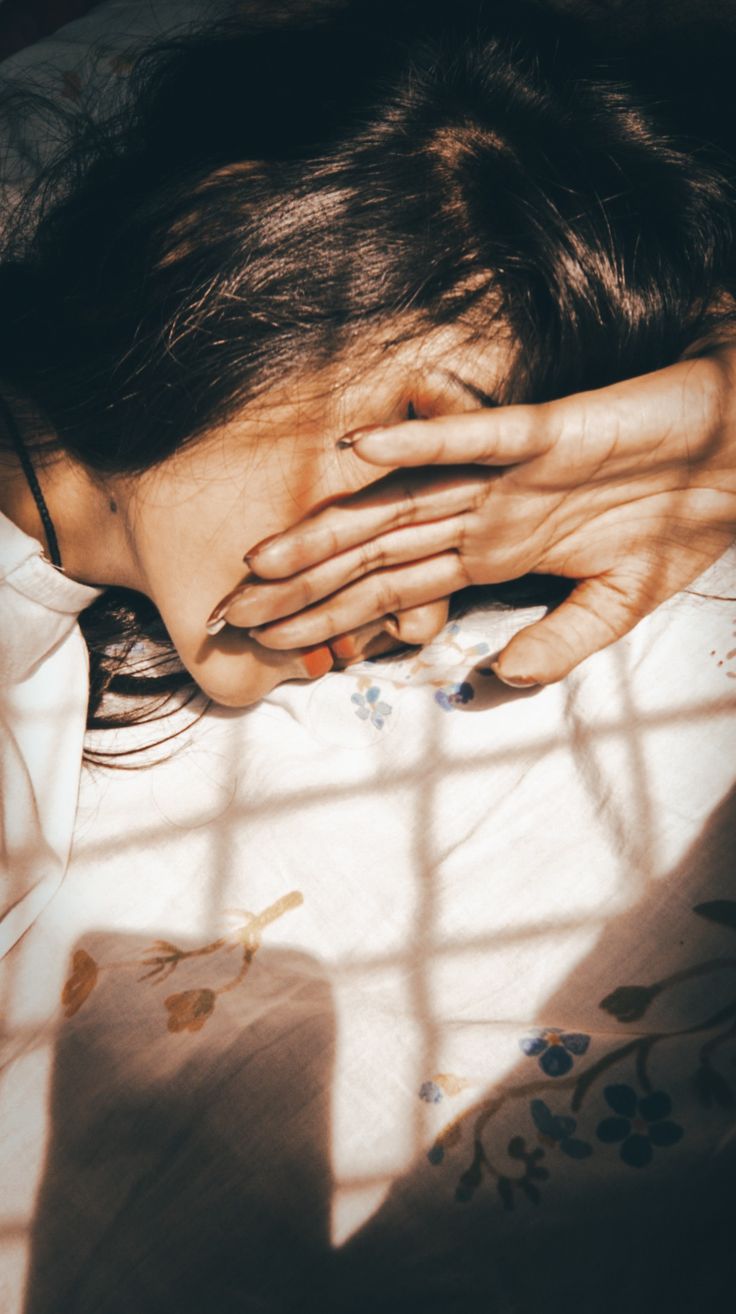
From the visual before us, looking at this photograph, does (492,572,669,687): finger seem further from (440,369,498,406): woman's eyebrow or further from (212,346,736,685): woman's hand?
(440,369,498,406): woman's eyebrow

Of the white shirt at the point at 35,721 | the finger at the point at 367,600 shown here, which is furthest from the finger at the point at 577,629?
the white shirt at the point at 35,721

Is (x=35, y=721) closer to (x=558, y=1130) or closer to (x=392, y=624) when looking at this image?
(x=392, y=624)

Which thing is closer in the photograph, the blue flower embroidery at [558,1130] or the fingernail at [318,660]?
the blue flower embroidery at [558,1130]

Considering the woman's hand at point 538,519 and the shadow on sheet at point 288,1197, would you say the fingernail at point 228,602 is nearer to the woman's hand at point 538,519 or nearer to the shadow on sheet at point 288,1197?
the woman's hand at point 538,519

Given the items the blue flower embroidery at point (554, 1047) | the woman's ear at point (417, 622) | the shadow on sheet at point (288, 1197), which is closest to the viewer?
the shadow on sheet at point (288, 1197)

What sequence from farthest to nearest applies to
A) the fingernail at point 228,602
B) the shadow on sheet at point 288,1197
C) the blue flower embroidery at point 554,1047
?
the fingernail at point 228,602 → the blue flower embroidery at point 554,1047 → the shadow on sheet at point 288,1197

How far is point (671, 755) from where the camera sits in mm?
778

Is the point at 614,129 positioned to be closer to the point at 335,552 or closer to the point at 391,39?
the point at 391,39

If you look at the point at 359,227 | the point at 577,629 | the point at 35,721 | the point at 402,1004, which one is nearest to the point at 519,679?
the point at 577,629

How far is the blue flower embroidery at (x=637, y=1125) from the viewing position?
0.58 metres

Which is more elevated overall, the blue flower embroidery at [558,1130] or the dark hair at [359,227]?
the dark hair at [359,227]

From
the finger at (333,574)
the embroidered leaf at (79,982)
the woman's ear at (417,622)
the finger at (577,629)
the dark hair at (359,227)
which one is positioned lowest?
the embroidered leaf at (79,982)

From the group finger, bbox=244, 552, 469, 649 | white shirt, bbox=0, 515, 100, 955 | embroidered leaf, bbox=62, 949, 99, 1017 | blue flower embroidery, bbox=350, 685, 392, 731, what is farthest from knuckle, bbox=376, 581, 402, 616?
embroidered leaf, bbox=62, 949, 99, 1017

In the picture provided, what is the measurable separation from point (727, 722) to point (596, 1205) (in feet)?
1.39
